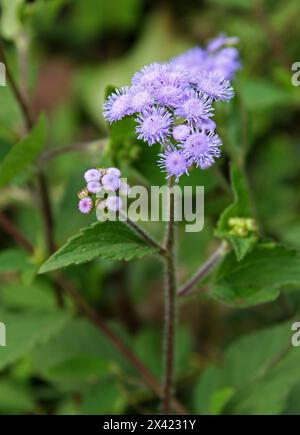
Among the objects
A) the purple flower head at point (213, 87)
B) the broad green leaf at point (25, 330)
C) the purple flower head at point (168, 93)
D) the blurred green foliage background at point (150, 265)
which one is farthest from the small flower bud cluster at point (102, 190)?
the broad green leaf at point (25, 330)

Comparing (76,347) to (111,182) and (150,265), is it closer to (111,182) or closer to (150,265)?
(150,265)

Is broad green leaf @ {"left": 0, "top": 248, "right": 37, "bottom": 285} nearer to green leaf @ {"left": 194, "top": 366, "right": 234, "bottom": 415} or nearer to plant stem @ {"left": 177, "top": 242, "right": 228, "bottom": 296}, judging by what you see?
plant stem @ {"left": 177, "top": 242, "right": 228, "bottom": 296}

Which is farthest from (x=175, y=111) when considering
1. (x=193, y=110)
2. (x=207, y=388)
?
(x=207, y=388)

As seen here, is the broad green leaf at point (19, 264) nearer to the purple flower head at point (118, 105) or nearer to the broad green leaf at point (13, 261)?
the broad green leaf at point (13, 261)

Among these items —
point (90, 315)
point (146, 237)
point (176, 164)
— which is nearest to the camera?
point (176, 164)

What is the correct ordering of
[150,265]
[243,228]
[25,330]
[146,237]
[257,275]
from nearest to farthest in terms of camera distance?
[146,237]
[243,228]
[257,275]
[25,330]
[150,265]
